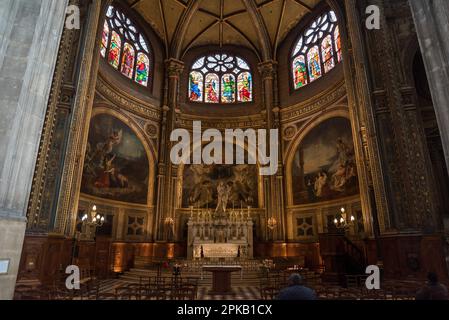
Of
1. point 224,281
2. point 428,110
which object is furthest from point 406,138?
point 224,281

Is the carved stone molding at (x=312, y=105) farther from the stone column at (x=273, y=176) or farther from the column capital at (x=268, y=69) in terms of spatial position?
the column capital at (x=268, y=69)

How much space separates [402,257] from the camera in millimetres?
9695

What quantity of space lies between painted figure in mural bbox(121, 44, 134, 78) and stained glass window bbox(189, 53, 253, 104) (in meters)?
5.11

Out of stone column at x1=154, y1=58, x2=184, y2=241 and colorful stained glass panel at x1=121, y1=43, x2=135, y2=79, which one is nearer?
stone column at x1=154, y1=58, x2=184, y2=241

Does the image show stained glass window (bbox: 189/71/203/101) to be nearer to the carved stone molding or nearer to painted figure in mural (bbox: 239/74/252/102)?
painted figure in mural (bbox: 239/74/252/102)

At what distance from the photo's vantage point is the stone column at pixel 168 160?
20.2 metres

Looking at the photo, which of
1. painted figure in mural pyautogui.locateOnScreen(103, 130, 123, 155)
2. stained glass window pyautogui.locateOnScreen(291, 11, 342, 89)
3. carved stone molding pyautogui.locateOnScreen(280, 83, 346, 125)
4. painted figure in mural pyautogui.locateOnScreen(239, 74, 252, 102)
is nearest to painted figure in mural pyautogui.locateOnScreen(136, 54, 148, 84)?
painted figure in mural pyautogui.locateOnScreen(103, 130, 123, 155)

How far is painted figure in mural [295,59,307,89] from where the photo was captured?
22312 mm

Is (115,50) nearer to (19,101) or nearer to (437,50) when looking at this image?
(19,101)

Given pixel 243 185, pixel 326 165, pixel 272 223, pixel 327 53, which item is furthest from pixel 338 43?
pixel 272 223

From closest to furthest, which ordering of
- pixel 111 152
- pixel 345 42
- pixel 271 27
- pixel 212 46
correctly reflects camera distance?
pixel 345 42, pixel 111 152, pixel 271 27, pixel 212 46

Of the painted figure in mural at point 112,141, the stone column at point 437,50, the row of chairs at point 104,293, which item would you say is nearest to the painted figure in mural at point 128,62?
the painted figure in mural at point 112,141

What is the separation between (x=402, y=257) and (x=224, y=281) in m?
6.02

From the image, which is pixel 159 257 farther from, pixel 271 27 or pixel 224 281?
pixel 271 27
